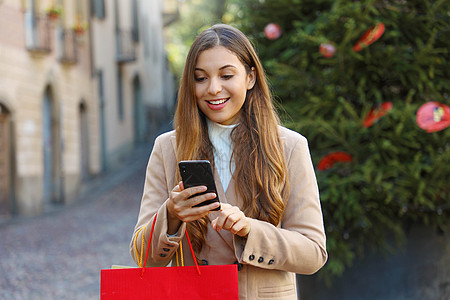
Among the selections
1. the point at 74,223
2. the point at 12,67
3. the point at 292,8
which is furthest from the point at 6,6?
the point at 292,8

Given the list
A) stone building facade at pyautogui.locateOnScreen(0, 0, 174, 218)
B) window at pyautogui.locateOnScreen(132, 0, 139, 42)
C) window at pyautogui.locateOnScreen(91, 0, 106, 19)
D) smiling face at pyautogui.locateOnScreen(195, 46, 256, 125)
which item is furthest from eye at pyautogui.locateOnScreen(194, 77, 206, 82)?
window at pyautogui.locateOnScreen(132, 0, 139, 42)

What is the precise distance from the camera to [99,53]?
61.5ft

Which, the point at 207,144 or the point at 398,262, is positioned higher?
the point at 207,144

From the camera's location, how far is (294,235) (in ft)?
6.00

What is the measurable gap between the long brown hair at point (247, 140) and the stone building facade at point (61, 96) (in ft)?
37.2

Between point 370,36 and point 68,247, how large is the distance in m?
6.94

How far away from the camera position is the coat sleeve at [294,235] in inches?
70.3

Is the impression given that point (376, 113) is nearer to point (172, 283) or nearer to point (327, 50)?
point (327, 50)

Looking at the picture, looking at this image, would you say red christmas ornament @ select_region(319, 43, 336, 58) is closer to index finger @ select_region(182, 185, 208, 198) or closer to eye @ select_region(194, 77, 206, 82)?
eye @ select_region(194, 77, 206, 82)

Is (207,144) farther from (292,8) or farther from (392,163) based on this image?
(292,8)

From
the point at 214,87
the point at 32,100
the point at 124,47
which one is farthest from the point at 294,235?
the point at 124,47

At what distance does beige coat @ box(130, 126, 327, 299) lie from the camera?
1.79 m

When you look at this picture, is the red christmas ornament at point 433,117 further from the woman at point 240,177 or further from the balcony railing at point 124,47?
the balcony railing at point 124,47

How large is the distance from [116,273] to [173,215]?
253 millimetres
